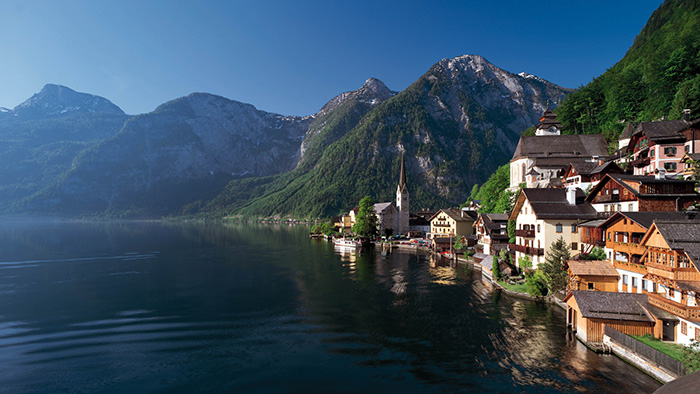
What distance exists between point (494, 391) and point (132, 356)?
29.1 meters

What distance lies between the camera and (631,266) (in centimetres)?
3139

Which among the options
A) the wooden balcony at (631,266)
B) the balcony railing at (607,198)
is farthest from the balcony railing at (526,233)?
the wooden balcony at (631,266)

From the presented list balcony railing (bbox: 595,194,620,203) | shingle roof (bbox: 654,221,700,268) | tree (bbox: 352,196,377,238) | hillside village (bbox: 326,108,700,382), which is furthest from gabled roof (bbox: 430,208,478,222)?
shingle roof (bbox: 654,221,700,268)

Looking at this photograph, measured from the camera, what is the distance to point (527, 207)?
50.8 meters

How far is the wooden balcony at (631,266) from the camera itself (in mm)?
29594

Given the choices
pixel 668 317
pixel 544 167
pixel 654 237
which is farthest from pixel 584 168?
pixel 668 317

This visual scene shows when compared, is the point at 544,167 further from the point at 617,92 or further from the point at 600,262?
the point at 600,262

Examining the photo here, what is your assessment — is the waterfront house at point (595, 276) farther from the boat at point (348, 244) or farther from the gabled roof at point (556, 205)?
the boat at point (348, 244)

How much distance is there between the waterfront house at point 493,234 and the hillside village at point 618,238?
8.7 inches

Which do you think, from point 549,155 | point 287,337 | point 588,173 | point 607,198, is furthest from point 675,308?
point 549,155

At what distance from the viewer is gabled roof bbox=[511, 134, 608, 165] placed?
8275 cm

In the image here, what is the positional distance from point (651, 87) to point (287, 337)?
10781cm

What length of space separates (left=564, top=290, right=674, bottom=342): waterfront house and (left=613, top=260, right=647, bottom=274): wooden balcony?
8.02 feet

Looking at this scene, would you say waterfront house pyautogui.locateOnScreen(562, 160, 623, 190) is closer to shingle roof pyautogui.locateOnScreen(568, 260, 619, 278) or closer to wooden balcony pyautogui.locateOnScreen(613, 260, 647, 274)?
shingle roof pyautogui.locateOnScreen(568, 260, 619, 278)
